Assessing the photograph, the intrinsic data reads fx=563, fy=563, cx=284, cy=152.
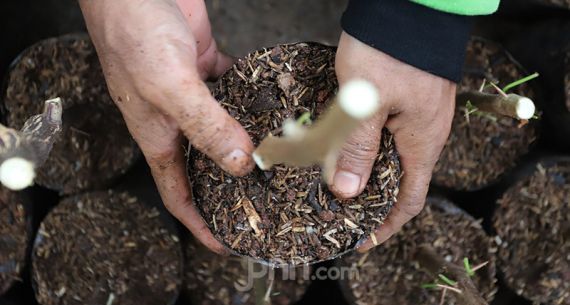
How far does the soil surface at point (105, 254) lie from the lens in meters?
1.18

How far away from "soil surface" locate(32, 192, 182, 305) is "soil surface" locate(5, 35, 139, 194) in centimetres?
6

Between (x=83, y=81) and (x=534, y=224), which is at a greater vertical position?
(x=83, y=81)

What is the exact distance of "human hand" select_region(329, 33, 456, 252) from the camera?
0.79m

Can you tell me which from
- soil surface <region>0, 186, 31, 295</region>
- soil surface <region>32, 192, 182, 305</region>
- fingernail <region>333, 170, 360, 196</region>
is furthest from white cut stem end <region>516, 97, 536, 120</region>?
soil surface <region>0, 186, 31, 295</region>

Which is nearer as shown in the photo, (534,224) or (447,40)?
(447,40)

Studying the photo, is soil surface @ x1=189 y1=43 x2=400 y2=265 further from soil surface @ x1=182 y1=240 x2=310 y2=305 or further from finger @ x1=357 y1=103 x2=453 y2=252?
soil surface @ x1=182 y1=240 x2=310 y2=305

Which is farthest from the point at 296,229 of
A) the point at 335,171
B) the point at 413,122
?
the point at 413,122

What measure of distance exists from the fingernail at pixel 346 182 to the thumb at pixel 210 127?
0.44 ft

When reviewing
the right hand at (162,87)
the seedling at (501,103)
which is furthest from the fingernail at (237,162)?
the seedling at (501,103)

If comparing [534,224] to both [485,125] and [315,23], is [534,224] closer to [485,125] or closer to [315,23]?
[485,125]

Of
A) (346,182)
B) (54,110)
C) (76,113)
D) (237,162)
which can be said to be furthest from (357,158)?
(76,113)

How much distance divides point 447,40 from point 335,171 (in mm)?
249

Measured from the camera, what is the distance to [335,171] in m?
0.80

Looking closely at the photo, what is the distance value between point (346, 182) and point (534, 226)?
66cm
